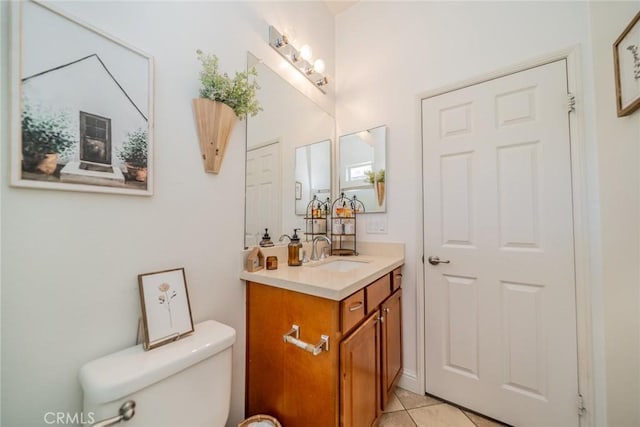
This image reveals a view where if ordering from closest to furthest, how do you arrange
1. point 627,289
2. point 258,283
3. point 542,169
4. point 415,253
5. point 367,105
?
point 627,289 < point 258,283 < point 542,169 < point 415,253 < point 367,105

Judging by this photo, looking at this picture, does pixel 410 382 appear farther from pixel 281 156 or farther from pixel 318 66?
pixel 318 66

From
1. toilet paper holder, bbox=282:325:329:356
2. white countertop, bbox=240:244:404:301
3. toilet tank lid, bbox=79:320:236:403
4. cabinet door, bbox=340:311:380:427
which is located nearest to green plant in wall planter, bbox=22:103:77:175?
toilet tank lid, bbox=79:320:236:403

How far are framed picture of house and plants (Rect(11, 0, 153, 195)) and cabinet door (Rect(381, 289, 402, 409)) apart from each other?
53.4 inches

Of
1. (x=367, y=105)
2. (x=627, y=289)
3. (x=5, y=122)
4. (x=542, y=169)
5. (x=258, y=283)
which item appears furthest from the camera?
(x=367, y=105)

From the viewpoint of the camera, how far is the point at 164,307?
33.9 inches

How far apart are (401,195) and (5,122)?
5.97ft

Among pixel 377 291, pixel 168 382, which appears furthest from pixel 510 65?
pixel 168 382

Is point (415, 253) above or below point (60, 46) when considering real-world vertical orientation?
below

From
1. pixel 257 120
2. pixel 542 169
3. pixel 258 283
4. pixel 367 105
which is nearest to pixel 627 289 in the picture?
pixel 542 169

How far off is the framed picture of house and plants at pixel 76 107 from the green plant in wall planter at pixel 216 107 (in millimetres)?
192

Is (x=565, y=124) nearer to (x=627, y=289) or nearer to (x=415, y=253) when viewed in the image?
(x=627, y=289)

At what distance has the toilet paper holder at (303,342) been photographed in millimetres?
916

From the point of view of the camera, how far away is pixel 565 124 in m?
1.23

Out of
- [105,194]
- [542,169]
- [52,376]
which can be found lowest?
[52,376]
